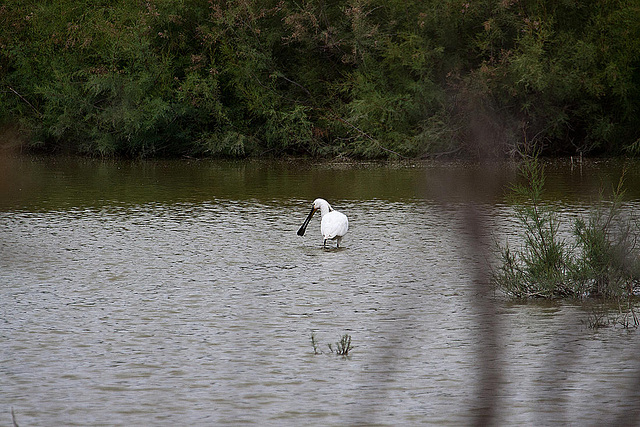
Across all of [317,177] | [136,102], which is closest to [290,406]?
[317,177]

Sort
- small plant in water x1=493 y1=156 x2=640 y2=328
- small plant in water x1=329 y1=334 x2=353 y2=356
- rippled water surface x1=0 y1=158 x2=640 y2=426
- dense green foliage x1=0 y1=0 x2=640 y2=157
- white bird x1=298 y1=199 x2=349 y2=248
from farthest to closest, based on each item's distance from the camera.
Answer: dense green foliage x1=0 y1=0 x2=640 y2=157, white bird x1=298 y1=199 x2=349 y2=248, small plant in water x1=493 y1=156 x2=640 y2=328, small plant in water x1=329 y1=334 x2=353 y2=356, rippled water surface x1=0 y1=158 x2=640 y2=426

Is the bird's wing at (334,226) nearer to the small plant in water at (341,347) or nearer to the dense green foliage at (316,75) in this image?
the small plant in water at (341,347)

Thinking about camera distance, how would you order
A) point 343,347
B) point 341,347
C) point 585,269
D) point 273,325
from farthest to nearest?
point 585,269 → point 273,325 → point 341,347 → point 343,347

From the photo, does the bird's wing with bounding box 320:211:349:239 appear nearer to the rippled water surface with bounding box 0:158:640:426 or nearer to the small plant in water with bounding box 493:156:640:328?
the rippled water surface with bounding box 0:158:640:426

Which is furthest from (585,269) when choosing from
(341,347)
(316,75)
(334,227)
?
(316,75)

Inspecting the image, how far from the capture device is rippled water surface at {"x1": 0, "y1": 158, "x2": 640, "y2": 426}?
18.4 ft

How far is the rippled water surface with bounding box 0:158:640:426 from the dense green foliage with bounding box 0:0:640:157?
31.1ft

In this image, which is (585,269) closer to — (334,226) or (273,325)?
(273,325)

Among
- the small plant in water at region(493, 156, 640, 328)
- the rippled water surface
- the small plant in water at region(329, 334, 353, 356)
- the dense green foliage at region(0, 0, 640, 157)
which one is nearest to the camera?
the rippled water surface

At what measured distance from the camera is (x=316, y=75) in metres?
28.3

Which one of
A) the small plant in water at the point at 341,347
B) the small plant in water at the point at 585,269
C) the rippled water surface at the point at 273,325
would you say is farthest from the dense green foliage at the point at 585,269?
the small plant in water at the point at 341,347

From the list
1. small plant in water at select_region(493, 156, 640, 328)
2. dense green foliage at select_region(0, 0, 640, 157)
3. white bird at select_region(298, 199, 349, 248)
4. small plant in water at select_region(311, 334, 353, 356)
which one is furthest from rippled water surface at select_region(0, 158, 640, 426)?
dense green foliage at select_region(0, 0, 640, 157)

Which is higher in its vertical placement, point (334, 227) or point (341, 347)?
point (334, 227)

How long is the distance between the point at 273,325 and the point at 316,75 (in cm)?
2088
